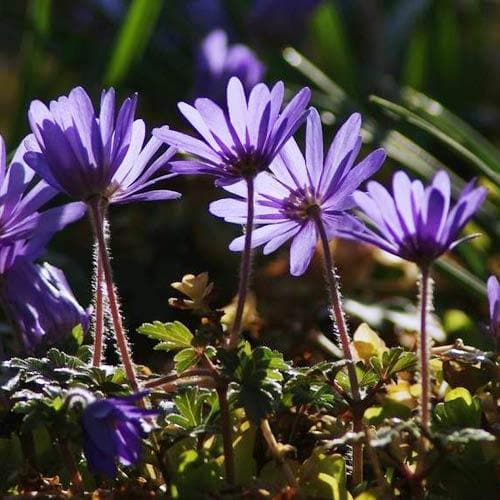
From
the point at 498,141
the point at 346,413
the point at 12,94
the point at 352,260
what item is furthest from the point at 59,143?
the point at 12,94

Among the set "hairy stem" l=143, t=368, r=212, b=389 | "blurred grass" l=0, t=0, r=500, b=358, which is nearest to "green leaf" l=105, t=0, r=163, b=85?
"blurred grass" l=0, t=0, r=500, b=358

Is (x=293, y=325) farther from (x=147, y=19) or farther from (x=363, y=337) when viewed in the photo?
(x=147, y=19)

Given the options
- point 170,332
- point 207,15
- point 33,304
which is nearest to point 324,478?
point 170,332

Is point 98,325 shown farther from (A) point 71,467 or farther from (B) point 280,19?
(B) point 280,19

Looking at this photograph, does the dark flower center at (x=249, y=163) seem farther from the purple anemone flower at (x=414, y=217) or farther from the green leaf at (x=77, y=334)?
the green leaf at (x=77, y=334)

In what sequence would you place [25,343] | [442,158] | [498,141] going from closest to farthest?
[25,343], [442,158], [498,141]
